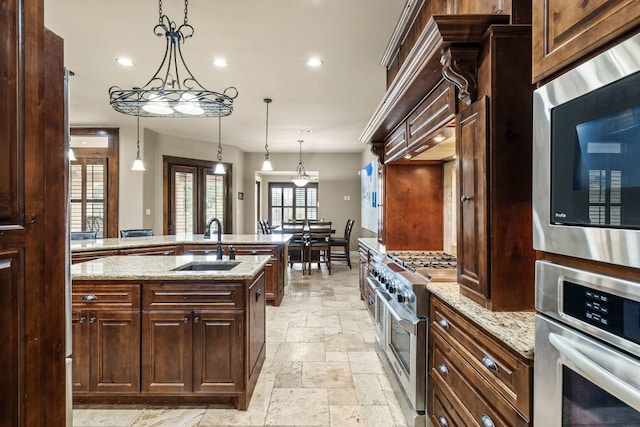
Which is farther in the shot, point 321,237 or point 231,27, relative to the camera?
point 321,237

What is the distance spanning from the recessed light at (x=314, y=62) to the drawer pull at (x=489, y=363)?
120 inches

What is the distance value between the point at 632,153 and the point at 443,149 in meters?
2.09

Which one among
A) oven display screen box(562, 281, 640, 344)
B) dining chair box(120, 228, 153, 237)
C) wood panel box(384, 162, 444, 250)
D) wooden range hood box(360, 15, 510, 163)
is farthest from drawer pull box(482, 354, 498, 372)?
dining chair box(120, 228, 153, 237)

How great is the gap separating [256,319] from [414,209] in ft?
6.52

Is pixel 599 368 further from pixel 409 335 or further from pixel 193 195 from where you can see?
pixel 193 195

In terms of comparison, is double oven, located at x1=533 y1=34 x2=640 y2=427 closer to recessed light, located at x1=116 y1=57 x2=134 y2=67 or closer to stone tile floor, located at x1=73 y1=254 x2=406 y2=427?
stone tile floor, located at x1=73 y1=254 x2=406 y2=427

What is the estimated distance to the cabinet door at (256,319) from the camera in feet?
7.44

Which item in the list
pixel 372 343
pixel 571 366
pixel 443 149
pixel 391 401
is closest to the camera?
pixel 571 366

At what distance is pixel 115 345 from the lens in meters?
2.13

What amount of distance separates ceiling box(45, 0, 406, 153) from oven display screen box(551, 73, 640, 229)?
2.07m

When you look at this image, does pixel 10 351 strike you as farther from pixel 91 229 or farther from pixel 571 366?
pixel 91 229

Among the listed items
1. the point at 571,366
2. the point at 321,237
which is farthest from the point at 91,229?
the point at 571,366

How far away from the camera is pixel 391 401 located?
2260mm

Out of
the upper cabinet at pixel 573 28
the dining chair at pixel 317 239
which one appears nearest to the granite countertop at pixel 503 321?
the upper cabinet at pixel 573 28
